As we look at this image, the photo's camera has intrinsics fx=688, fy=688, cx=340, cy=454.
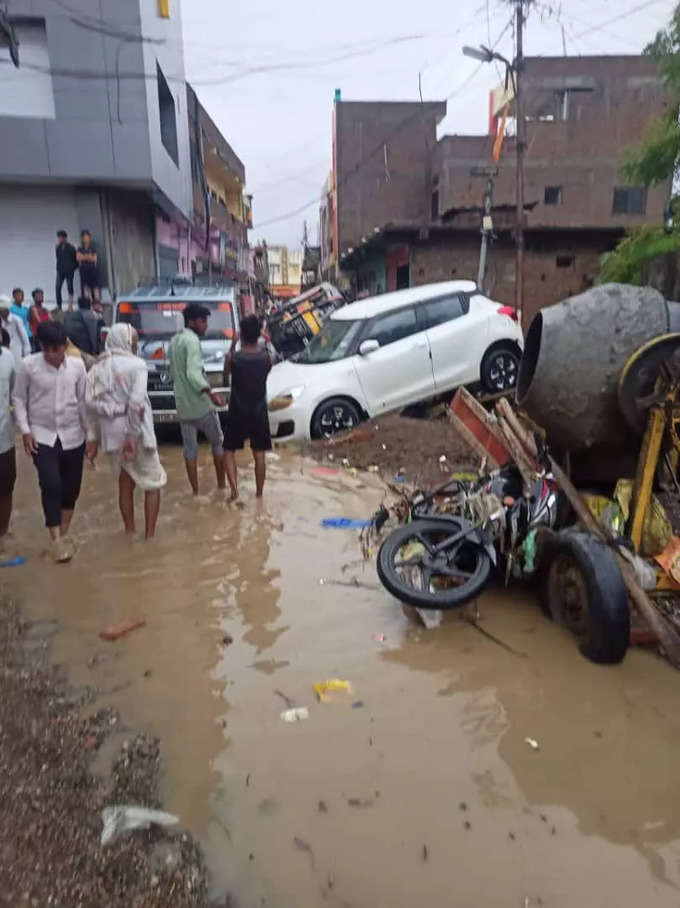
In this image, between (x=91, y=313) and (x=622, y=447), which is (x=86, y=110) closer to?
(x=91, y=313)

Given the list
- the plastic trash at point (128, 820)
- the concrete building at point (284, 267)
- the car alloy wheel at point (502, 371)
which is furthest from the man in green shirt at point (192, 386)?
the concrete building at point (284, 267)

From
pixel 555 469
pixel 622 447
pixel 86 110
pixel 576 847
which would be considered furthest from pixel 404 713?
pixel 86 110

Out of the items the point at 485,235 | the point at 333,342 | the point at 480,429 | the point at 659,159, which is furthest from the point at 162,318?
the point at 485,235

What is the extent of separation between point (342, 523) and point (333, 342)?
14.0 feet

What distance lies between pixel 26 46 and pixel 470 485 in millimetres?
15075

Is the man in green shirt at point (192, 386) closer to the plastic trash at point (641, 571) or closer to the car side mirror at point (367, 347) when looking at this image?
the car side mirror at point (367, 347)

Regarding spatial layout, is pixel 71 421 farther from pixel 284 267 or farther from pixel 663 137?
pixel 284 267

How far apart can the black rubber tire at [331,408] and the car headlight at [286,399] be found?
1.10 feet

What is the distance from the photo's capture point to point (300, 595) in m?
4.65

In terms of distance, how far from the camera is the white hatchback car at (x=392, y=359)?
30.5ft

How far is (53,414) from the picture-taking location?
16.4 feet

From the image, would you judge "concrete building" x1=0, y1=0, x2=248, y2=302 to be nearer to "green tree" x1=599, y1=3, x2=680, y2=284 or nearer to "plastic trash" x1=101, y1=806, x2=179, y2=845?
"green tree" x1=599, y1=3, x2=680, y2=284

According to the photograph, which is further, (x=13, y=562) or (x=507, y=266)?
(x=507, y=266)

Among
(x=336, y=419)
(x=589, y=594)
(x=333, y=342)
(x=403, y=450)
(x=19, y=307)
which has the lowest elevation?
(x=403, y=450)
